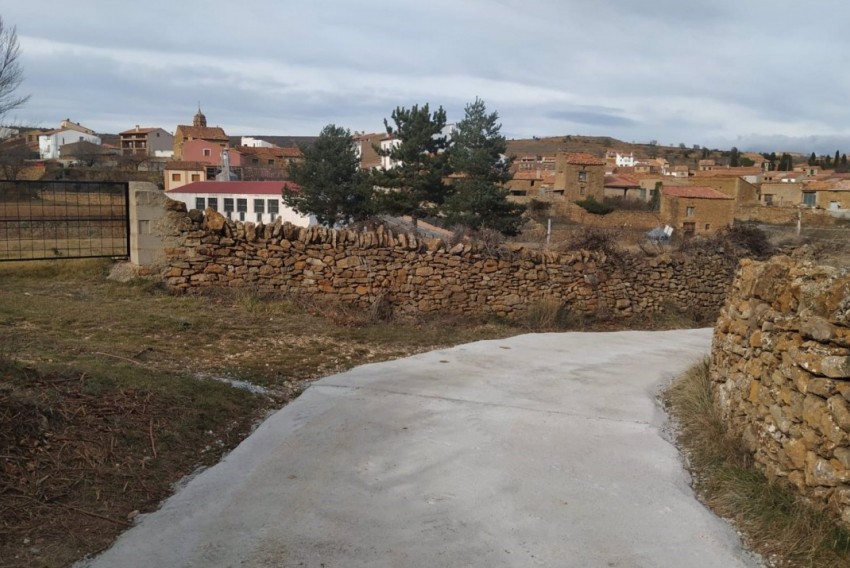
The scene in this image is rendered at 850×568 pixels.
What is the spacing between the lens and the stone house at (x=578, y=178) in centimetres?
7006

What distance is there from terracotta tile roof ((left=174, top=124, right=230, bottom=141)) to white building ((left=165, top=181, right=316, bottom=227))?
47665 millimetres

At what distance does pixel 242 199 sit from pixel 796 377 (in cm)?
5118

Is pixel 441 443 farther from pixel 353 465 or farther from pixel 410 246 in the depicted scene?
pixel 410 246

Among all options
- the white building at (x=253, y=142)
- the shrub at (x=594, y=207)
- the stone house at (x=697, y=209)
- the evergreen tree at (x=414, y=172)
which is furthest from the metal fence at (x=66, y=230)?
the white building at (x=253, y=142)

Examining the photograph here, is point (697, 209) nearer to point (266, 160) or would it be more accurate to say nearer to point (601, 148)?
point (266, 160)

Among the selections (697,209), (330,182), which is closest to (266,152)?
(330,182)

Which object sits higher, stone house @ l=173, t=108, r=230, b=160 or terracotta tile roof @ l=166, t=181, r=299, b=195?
stone house @ l=173, t=108, r=230, b=160

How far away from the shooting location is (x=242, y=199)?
5238 centimetres

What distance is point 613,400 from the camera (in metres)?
7.18

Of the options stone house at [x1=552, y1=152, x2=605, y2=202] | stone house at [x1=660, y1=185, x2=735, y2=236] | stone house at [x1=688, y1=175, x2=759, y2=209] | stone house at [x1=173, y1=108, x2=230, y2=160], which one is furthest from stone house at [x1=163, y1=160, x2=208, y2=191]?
stone house at [x1=688, y1=175, x2=759, y2=209]

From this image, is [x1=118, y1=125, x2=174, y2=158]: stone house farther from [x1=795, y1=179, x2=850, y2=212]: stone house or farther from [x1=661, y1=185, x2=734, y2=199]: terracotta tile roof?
[x1=795, y1=179, x2=850, y2=212]: stone house

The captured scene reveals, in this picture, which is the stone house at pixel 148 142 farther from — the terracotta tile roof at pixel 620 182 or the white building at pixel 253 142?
the terracotta tile roof at pixel 620 182

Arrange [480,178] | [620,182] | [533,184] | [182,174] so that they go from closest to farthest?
[480,178], [182,174], [533,184], [620,182]

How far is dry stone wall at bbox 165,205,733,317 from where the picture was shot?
1220cm
